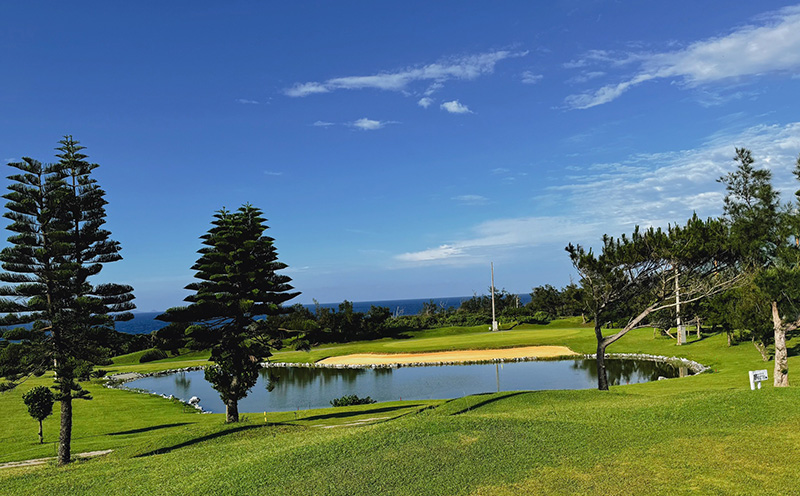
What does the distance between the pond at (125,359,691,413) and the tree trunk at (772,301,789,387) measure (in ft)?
47.5

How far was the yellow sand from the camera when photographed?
4947 cm

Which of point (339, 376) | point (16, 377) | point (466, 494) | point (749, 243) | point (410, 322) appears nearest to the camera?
point (466, 494)

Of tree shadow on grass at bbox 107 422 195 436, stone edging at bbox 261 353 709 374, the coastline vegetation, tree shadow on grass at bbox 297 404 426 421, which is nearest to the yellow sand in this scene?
stone edging at bbox 261 353 709 374

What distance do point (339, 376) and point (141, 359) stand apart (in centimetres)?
3265

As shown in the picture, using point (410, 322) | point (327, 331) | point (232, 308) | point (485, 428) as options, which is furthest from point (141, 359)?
point (485, 428)

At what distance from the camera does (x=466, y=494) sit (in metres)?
8.74

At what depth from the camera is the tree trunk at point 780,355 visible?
1917 centimetres

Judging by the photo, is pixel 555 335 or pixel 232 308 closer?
pixel 232 308

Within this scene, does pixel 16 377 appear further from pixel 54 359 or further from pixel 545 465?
pixel 545 465

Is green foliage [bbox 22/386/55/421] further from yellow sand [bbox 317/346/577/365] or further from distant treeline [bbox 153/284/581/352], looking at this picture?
yellow sand [bbox 317/346/577/365]

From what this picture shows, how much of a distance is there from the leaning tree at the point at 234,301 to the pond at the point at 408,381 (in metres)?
9.24

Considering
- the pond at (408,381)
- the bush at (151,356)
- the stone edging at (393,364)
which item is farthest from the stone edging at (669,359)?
the bush at (151,356)

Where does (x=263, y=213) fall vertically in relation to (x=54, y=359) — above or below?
above

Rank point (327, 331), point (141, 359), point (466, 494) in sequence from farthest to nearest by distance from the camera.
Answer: point (327, 331) < point (141, 359) < point (466, 494)
